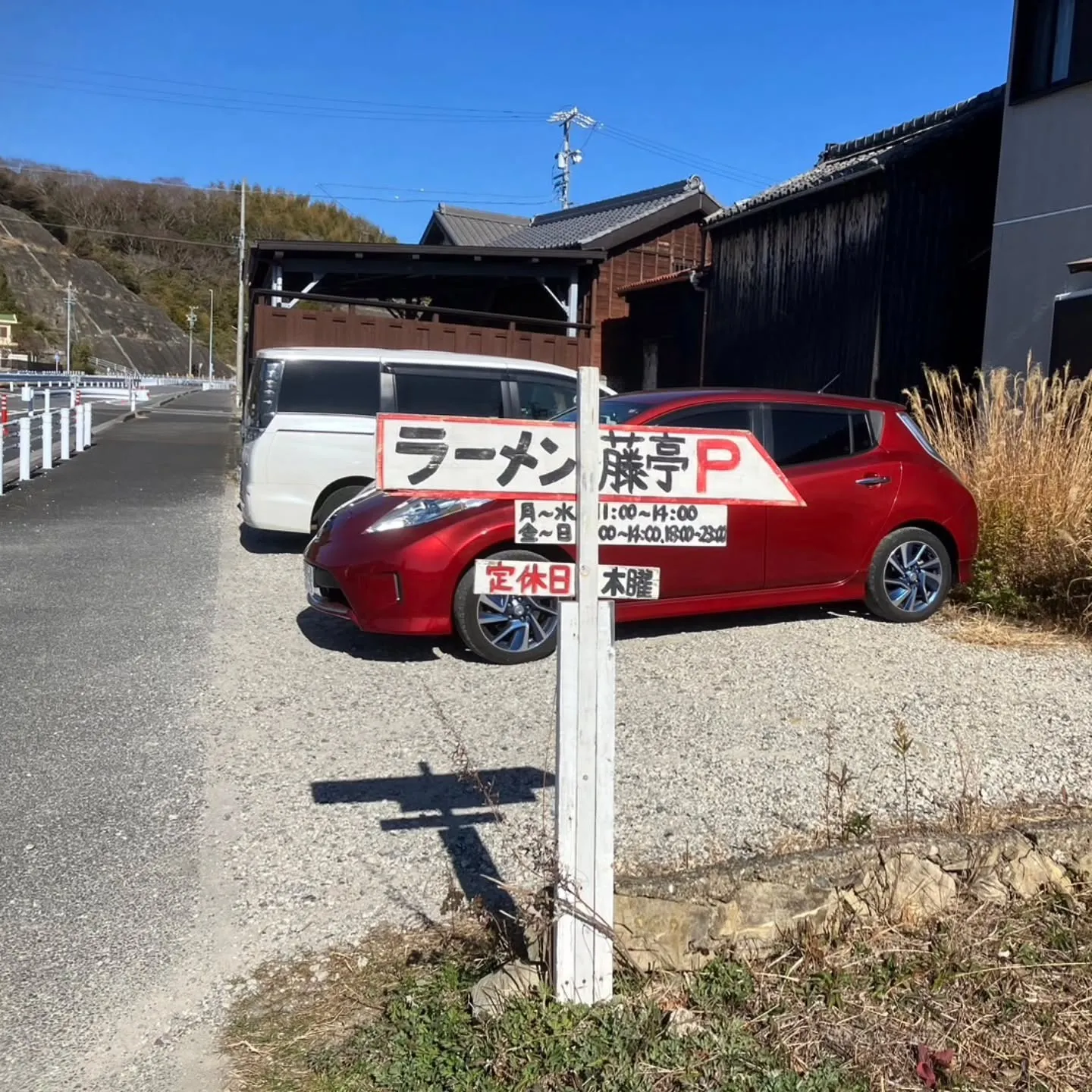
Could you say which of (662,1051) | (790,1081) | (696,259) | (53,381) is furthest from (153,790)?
(53,381)

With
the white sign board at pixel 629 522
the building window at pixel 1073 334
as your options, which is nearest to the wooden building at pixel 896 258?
the building window at pixel 1073 334

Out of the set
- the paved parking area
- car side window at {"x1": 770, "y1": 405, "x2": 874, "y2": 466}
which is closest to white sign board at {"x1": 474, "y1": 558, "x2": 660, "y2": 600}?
the paved parking area

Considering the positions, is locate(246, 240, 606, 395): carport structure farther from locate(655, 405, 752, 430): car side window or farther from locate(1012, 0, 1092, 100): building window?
locate(655, 405, 752, 430): car side window

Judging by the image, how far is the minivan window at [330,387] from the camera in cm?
891

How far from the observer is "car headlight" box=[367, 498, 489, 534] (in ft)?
19.0

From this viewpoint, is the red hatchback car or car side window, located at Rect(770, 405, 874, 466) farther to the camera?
car side window, located at Rect(770, 405, 874, 466)

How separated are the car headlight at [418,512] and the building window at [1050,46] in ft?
29.4

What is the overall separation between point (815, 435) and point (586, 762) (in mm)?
4479

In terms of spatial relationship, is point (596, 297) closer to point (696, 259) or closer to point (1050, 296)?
point (696, 259)

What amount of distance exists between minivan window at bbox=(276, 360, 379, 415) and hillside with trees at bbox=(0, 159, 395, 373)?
88.7m

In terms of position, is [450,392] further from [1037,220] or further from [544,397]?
[1037,220]

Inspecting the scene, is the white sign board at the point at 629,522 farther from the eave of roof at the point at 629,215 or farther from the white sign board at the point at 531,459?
the eave of roof at the point at 629,215

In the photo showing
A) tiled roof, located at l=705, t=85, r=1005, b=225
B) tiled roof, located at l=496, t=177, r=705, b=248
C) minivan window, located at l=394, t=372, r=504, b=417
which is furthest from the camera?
tiled roof, located at l=496, t=177, r=705, b=248

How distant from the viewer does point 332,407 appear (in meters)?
8.98
